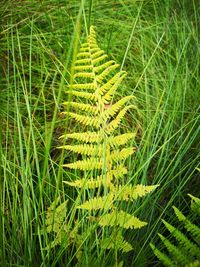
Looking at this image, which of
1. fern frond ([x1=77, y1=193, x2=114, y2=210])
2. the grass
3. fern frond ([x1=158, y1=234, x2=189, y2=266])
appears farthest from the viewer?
the grass

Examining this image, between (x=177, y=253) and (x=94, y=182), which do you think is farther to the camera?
(x=94, y=182)

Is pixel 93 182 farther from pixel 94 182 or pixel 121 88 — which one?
pixel 121 88

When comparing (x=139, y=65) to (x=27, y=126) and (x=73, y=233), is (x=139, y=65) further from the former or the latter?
(x=73, y=233)

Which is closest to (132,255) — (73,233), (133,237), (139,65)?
(133,237)

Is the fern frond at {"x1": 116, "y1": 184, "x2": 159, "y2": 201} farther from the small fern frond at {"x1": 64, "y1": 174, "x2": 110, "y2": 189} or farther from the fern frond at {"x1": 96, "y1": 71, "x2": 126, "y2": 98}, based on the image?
the fern frond at {"x1": 96, "y1": 71, "x2": 126, "y2": 98}

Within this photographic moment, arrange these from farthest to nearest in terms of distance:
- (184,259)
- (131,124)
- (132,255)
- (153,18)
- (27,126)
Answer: (153,18), (131,124), (27,126), (132,255), (184,259)

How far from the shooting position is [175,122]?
6.15ft

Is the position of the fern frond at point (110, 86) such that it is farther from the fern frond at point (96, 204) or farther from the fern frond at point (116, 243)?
the fern frond at point (116, 243)

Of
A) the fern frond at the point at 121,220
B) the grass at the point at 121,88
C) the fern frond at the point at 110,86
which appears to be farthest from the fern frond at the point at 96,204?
the fern frond at the point at 110,86

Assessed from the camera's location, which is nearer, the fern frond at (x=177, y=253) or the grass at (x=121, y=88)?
the fern frond at (x=177, y=253)

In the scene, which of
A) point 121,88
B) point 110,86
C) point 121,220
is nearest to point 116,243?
point 121,220

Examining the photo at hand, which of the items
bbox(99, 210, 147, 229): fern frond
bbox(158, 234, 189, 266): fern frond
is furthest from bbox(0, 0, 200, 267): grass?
bbox(158, 234, 189, 266): fern frond

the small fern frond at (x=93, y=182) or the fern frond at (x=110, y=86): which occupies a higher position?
the fern frond at (x=110, y=86)

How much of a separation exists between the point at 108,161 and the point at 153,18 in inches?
62.6
